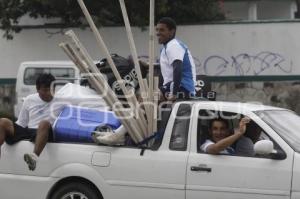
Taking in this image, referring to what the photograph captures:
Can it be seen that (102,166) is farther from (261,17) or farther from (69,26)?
(261,17)

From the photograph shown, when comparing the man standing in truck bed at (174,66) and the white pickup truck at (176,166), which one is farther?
the man standing in truck bed at (174,66)

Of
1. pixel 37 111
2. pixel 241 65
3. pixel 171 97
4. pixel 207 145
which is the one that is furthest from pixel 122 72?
pixel 241 65

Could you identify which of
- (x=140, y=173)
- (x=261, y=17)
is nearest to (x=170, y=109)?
(x=140, y=173)

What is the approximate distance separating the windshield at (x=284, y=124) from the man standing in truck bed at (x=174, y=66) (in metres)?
1.21

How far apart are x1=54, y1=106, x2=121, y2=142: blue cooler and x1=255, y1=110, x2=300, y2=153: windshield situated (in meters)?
1.61

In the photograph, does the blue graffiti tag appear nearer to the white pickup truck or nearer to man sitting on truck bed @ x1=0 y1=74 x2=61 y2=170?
man sitting on truck bed @ x1=0 y1=74 x2=61 y2=170

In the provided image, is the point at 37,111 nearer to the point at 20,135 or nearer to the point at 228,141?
the point at 20,135

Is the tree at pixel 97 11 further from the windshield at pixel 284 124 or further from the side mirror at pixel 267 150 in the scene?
the side mirror at pixel 267 150

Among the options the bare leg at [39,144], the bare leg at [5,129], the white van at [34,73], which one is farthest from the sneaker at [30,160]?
the white van at [34,73]

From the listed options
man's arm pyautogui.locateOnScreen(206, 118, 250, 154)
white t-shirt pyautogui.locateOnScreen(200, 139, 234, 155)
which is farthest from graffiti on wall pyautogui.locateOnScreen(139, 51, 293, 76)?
man's arm pyautogui.locateOnScreen(206, 118, 250, 154)

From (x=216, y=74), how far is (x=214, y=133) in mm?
12174

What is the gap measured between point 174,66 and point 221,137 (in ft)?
4.54

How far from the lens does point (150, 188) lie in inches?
263

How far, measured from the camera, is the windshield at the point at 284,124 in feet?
21.3
